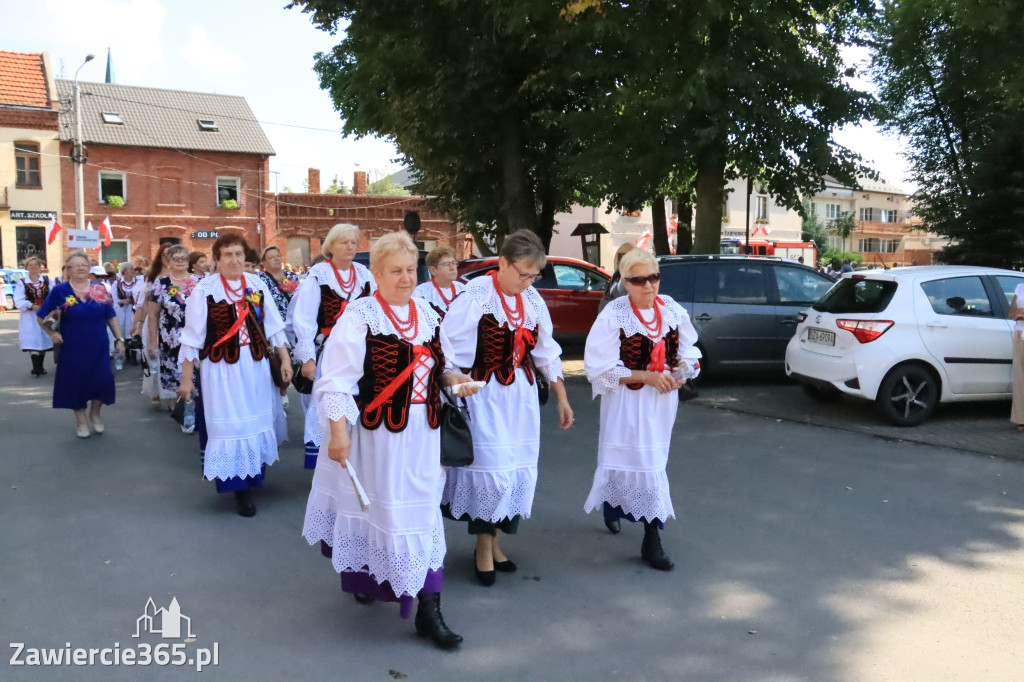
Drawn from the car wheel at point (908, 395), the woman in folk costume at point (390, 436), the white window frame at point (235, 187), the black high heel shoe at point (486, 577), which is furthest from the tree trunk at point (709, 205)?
the white window frame at point (235, 187)

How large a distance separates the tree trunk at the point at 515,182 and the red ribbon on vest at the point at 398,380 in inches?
564

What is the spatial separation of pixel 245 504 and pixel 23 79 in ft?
146

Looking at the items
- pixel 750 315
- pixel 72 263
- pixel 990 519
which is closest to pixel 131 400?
pixel 72 263

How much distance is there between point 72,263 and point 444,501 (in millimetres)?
6076

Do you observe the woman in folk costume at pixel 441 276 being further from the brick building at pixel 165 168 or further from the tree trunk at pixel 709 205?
the brick building at pixel 165 168

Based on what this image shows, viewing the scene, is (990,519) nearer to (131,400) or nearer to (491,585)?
(491,585)

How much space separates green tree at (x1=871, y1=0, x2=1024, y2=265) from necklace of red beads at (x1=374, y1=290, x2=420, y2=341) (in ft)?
38.7

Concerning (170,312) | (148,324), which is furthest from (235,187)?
(170,312)

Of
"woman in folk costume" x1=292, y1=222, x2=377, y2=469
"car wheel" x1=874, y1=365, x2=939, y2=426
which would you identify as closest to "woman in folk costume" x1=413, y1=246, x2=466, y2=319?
"woman in folk costume" x1=292, y1=222, x2=377, y2=469

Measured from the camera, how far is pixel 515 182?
18.7 metres

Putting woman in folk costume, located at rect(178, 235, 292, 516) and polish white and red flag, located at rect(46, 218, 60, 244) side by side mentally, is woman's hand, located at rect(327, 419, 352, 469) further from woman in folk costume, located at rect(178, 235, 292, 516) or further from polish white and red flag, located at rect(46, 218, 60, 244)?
polish white and red flag, located at rect(46, 218, 60, 244)

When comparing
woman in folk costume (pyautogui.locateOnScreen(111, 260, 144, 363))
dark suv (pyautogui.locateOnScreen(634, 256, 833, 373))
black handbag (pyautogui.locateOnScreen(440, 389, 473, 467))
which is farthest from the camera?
woman in folk costume (pyautogui.locateOnScreen(111, 260, 144, 363))

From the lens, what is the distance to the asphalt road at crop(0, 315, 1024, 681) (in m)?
A: 4.23

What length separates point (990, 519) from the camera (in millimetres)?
6566
